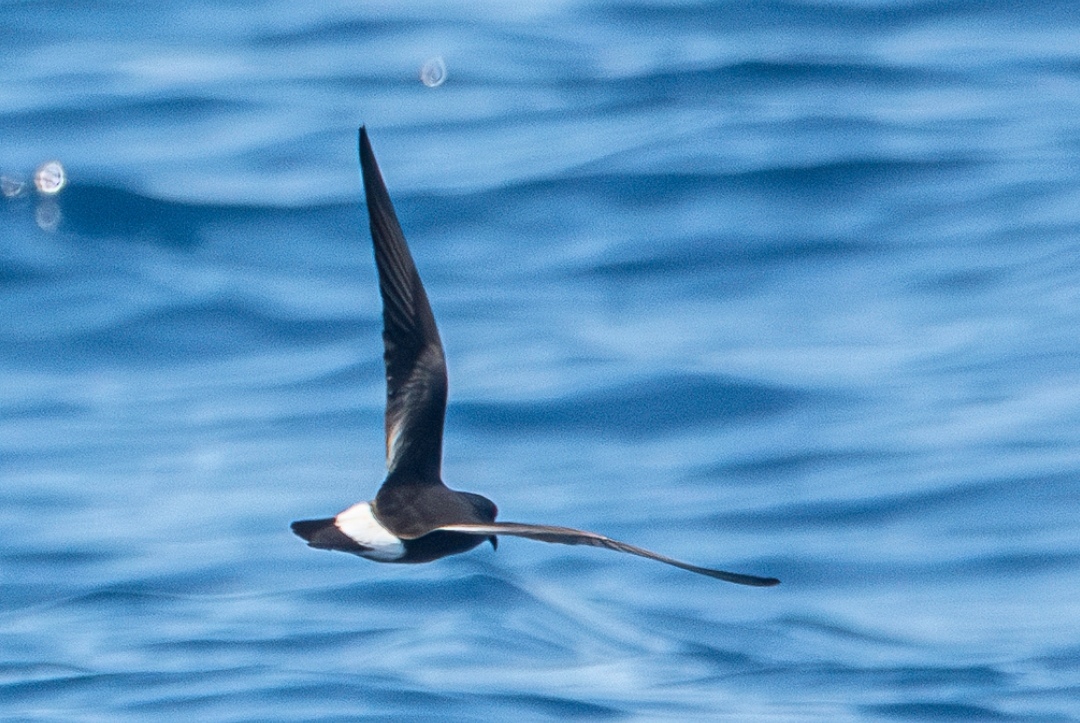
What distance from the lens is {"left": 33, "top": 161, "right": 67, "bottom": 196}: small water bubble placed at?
492 inches

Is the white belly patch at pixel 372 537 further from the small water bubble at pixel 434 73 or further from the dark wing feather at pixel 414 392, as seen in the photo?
the small water bubble at pixel 434 73

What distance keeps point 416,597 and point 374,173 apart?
141 inches

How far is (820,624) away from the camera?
8.23 meters

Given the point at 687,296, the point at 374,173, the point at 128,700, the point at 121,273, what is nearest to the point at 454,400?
Answer: the point at 687,296

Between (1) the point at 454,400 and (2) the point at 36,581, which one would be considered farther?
(1) the point at 454,400

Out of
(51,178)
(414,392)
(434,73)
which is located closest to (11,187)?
(51,178)

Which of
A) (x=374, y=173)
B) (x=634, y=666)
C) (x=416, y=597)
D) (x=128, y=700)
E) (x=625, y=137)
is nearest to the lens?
(x=374, y=173)

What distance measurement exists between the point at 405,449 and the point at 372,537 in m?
0.51

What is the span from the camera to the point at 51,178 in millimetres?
12547

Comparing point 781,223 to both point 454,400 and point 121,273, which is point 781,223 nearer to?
point 454,400

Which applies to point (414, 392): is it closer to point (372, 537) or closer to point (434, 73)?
point (372, 537)

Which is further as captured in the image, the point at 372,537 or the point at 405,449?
the point at 405,449

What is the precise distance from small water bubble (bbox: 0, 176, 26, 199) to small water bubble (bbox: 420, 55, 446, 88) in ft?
11.1

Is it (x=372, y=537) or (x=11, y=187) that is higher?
(x=11, y=187)
